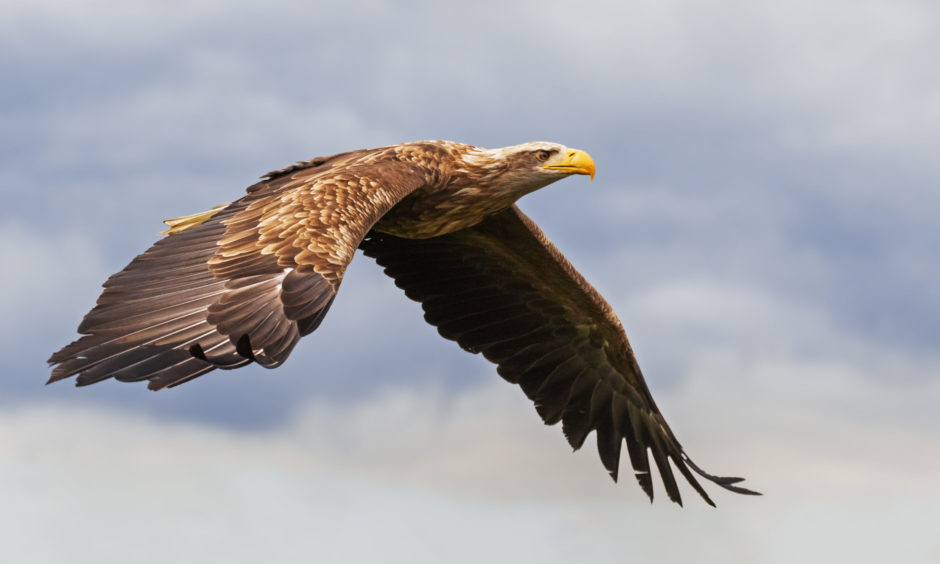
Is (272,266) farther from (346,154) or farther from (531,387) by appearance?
(531,387)

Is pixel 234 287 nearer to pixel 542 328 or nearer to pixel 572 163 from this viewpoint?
pixel 572 163

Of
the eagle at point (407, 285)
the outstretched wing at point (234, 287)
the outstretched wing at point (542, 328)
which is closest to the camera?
the outstretched wing at point (234, 287)

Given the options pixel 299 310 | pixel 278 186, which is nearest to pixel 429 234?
pixel 278 186

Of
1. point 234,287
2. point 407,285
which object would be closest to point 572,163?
point 407,285

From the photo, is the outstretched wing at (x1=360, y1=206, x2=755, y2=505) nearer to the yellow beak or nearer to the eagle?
the eagle

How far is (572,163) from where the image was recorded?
403 inches

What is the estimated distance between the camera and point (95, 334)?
7.64 m

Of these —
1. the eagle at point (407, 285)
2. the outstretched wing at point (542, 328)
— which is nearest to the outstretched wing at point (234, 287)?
the eagle at point (407, 285)

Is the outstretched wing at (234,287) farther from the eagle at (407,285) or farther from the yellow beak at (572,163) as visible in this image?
the yellow beak at (572,163)

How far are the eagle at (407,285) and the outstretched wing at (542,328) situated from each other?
0.04ft

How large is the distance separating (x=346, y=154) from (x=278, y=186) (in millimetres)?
1028

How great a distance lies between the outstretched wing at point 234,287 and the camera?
24.3ft

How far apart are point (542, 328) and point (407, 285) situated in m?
1.37

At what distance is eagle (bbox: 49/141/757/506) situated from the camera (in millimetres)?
7605
